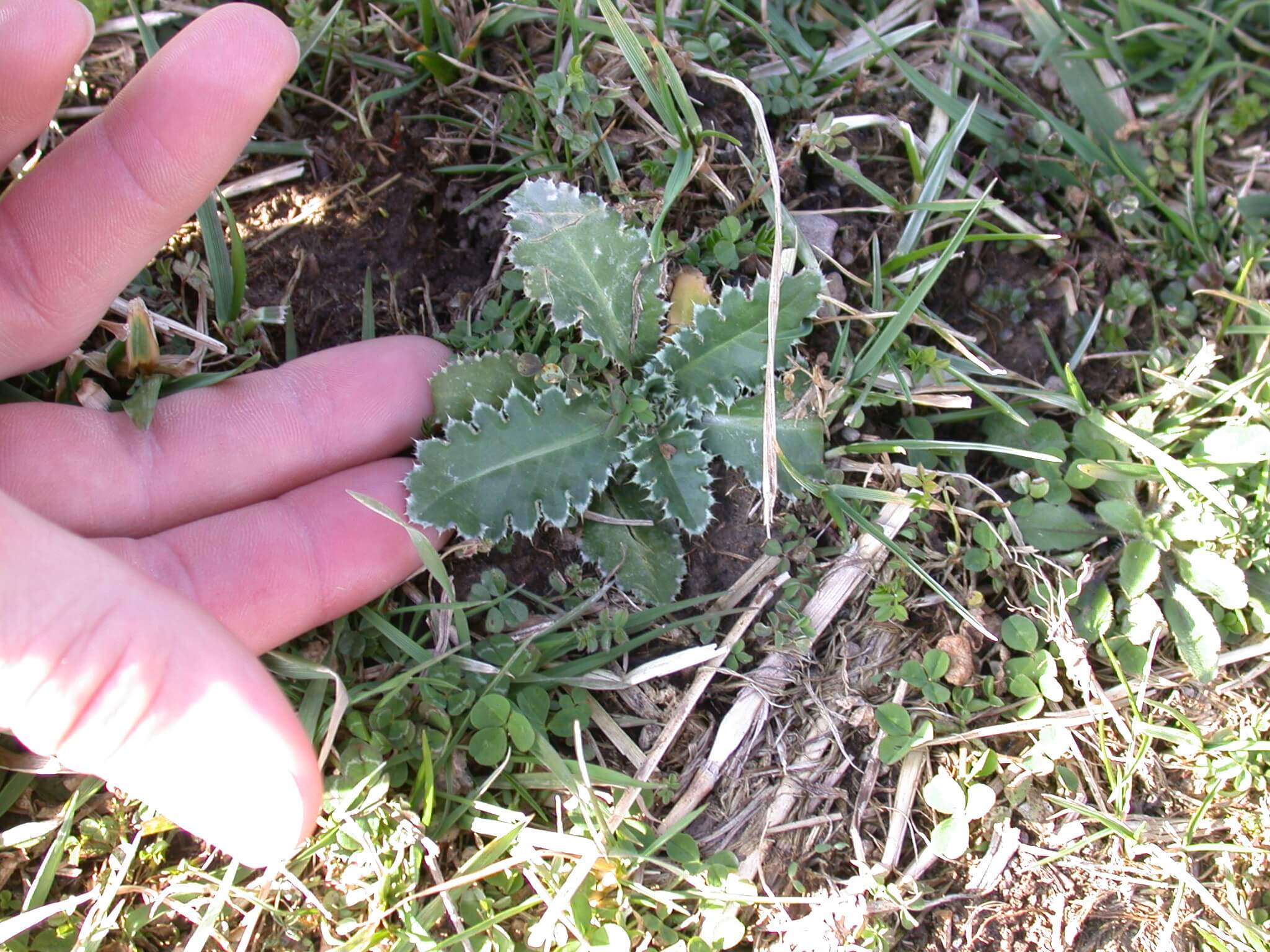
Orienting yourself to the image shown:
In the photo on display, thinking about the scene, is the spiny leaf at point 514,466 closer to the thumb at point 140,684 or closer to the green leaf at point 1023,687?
the thumb at point 140,684

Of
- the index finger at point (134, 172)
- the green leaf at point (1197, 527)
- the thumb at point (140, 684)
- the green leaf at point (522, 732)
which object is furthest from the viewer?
the green leaf at point (1197, 527)

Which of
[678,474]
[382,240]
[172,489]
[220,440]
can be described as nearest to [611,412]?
[678,474]

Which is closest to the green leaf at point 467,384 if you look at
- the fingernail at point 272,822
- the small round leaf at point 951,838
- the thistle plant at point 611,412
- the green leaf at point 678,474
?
the thistle plant at point 611,412

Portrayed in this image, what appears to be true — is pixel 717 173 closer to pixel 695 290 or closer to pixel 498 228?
pixel 695 290

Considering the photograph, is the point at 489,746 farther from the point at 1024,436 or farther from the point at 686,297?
the point at 1024,436

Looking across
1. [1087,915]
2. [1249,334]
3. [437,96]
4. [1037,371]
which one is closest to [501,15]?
[437,96]

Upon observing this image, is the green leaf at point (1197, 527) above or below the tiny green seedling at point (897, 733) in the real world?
above
